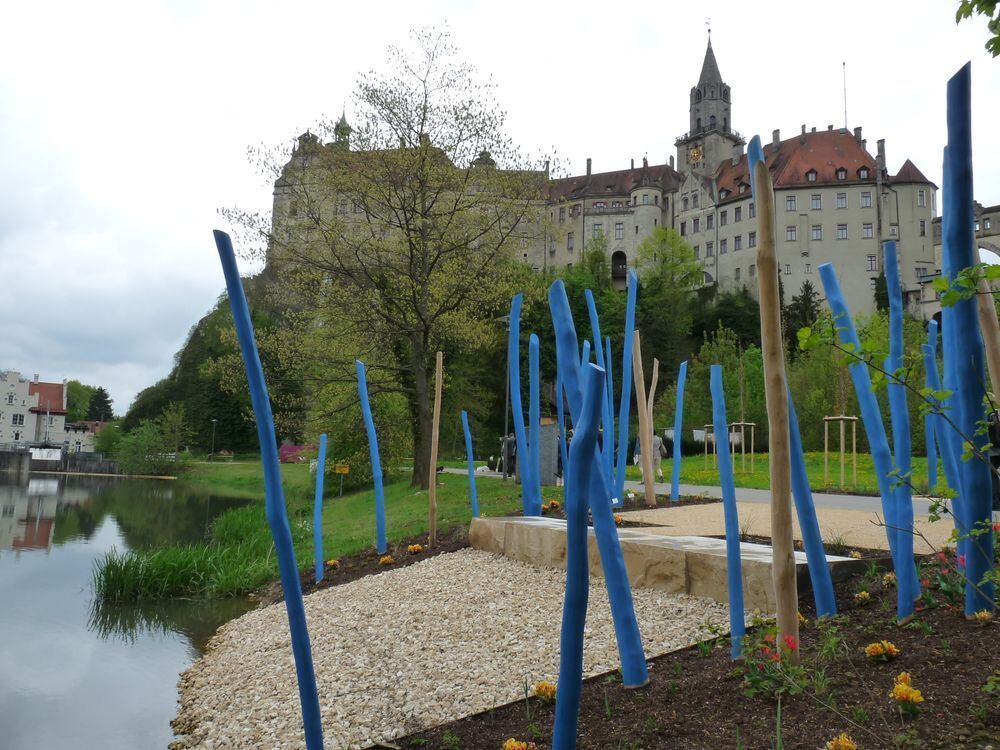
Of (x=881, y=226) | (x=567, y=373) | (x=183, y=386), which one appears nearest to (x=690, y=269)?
(x=881, y=226)

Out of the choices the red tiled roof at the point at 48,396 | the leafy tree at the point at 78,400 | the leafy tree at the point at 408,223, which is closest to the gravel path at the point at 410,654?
the leafy tree at the point at 408,223

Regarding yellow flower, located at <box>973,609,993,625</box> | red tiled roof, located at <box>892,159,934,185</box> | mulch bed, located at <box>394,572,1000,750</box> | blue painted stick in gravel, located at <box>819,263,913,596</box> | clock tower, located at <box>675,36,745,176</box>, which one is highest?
clock tower, located at <box>675,36,745,176</box>

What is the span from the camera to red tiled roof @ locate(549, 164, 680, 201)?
75.7 meters

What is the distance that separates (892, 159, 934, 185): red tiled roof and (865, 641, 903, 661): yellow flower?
226ft

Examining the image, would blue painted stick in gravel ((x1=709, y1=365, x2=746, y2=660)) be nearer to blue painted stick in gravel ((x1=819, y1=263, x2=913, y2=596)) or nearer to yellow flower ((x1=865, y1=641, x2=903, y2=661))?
yellow flower ((x1=865, y1=641, x2=903, y2=661))

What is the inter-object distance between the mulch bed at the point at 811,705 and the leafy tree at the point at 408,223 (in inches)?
535

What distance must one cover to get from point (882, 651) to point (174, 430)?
6047cm

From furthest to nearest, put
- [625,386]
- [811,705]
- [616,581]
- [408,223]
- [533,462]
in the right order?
[408,223] → [625,386] → [533,462] → [616,581] → [811,705]

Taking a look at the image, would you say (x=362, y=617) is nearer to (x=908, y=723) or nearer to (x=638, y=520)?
(x=638, y=520)

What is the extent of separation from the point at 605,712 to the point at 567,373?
1649mm

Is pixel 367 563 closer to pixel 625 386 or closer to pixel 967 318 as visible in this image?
pixel 625 386

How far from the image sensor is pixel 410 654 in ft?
17.8

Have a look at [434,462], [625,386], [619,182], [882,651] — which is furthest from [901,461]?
[619,182]

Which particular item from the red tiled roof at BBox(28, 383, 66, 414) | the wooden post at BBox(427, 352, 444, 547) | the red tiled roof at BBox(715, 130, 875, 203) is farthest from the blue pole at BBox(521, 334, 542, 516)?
the red tiled roof at BBox(28, 383, 66, 414)
